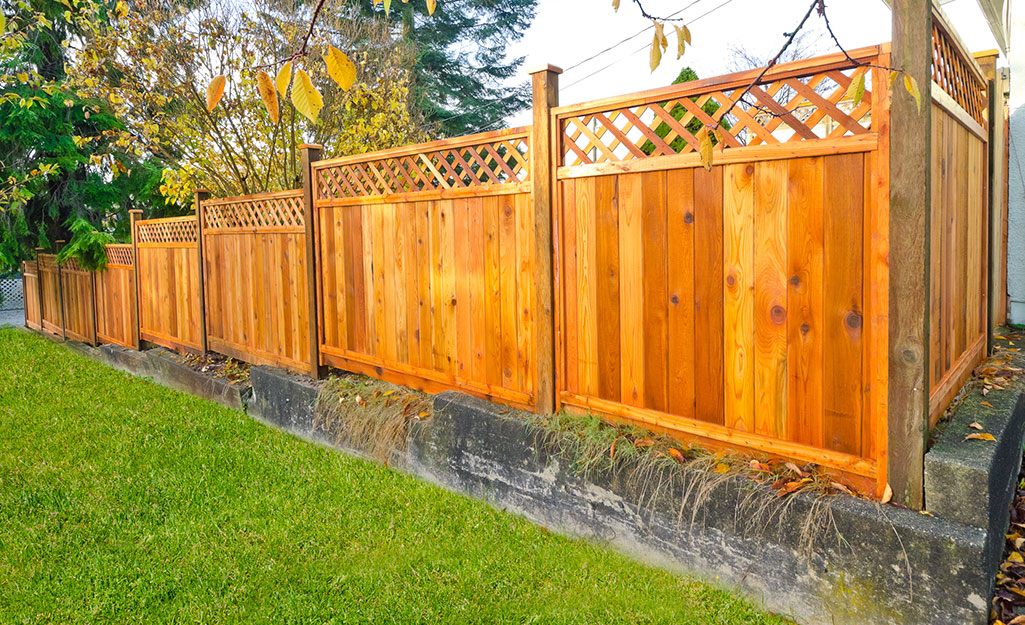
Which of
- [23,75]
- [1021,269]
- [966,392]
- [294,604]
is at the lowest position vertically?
[294,604]

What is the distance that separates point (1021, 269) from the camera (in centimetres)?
546

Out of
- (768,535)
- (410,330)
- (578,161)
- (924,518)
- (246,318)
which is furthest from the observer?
(246,318)

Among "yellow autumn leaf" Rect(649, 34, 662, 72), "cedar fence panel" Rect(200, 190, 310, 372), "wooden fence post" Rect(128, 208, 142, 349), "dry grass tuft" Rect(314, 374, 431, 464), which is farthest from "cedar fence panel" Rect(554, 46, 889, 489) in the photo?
"wooden fence post" Rect(128, 208, 142, 349)

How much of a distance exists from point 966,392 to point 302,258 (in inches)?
175

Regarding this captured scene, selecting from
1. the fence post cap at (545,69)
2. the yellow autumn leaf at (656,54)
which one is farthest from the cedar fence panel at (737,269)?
the yellow autumn leaf at (656,54)

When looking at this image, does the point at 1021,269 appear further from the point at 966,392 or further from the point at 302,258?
the point at 302,258

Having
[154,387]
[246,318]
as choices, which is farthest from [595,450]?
[154,387]

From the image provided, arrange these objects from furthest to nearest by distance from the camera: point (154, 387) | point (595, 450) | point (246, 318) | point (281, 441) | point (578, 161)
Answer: point (154, 387), point (246, 318), point (281, 441), point (578, 161), point (595, 450)

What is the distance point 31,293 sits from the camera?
11.3 m

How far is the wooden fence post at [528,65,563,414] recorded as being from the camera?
3.62 metres

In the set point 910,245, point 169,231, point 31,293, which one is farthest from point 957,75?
point 31,293

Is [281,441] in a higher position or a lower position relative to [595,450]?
lower

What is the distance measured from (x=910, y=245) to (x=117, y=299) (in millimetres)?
8700

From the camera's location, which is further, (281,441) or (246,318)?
(246,318)
